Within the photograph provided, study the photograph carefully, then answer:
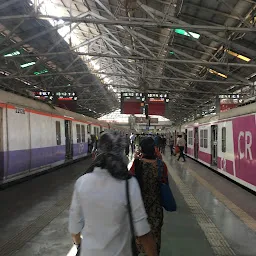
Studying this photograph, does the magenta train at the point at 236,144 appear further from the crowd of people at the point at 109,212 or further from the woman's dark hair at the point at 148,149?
the crowd of people at the point at 109,212

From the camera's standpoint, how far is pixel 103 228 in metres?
1.89

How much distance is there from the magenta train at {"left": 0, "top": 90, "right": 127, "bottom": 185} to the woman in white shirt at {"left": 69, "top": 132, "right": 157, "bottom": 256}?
752 centimetres

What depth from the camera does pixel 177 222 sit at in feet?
19.3

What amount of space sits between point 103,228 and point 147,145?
174 cm

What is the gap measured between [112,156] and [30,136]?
9380 mm

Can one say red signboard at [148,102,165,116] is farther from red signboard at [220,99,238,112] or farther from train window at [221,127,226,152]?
train window at [221,127,226,152]

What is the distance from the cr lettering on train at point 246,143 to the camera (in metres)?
8.55

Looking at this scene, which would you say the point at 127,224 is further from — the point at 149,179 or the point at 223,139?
the point at 223,139

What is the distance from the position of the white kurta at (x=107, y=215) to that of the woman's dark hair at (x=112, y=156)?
0.04 m

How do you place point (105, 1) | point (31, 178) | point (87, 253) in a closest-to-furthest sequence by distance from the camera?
1. point (87, 253)
2. point (31, 178)
3. point (105, 1)

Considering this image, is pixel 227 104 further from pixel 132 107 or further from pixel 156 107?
pixel 132 107

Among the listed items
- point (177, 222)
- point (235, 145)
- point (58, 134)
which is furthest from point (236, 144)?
point (58, 134)

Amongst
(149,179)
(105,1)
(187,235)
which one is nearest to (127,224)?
(149,179)

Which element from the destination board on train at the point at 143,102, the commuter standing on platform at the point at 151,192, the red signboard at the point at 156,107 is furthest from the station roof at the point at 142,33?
the commuter standing on platform at the point at 151,192
